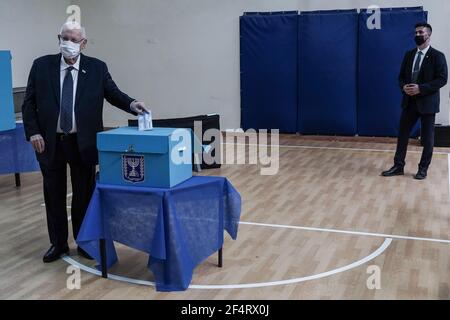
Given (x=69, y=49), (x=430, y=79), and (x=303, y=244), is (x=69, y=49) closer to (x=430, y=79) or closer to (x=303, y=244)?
(x=303, y=244)

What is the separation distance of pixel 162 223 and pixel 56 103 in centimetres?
113

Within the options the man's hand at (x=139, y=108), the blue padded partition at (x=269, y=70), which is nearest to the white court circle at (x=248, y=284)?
the man's hand at (x=139, y=108)

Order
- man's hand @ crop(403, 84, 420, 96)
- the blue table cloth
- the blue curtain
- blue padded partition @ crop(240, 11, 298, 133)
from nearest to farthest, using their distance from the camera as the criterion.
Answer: the blue table cloth
man's hand @ crop(403, 84, 420, 96)
the blue curtain
blue padded partition @ crop(240, 11, 298, 133)

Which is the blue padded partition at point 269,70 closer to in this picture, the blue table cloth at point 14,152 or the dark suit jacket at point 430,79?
the dark suit jacket at point 430,79

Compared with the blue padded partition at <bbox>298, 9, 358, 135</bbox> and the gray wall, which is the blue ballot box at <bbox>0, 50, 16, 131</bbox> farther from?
the blue padded partition at <bbox>298, 9, 358, 135</bbox>

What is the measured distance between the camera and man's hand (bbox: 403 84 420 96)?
607 centimetres

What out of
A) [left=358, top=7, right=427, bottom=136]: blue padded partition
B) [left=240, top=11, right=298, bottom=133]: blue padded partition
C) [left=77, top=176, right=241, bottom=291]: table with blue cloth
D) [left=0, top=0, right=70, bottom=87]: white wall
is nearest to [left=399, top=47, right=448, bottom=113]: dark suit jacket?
[left=358, top=7, right=427, bottom=136]: blue padded partition

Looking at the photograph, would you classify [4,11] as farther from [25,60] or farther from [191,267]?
[191,267]

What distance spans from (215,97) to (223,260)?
631 centimetres

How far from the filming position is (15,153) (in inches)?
234

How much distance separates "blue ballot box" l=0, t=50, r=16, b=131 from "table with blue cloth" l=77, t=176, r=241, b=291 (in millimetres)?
2756

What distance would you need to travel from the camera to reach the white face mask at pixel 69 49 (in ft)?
11.9
